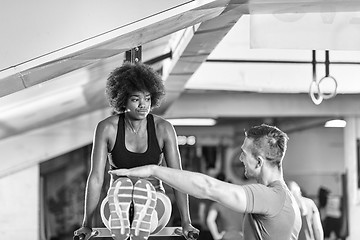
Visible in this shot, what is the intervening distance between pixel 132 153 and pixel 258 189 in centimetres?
59

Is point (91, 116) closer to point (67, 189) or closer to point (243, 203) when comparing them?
point (67, 189)

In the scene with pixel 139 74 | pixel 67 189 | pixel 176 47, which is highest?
pixel 176 47

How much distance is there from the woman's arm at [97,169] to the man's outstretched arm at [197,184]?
53 centimetres

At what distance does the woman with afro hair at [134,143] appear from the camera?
2961 mm

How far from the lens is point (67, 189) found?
13.5 metres

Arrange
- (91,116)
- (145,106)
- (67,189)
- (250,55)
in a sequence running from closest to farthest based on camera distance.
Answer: (145,106), (250,55), (91,116), (67,189)

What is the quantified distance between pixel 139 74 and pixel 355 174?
9.18 meters

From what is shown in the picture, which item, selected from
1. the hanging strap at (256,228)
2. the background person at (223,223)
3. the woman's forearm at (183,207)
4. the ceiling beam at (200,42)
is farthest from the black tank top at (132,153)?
the background person at (223,223)

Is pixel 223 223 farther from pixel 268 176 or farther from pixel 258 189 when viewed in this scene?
pixel 258 189

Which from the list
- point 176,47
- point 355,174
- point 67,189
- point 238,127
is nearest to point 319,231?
point 176,47

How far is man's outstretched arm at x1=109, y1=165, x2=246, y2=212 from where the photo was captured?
8.06 feet

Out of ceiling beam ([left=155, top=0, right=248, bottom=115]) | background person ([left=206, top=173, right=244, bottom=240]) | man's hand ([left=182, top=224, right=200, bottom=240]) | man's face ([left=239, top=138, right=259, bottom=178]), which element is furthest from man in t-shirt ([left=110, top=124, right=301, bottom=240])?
background person ([left=206, top=173, right=244, bottom=240])

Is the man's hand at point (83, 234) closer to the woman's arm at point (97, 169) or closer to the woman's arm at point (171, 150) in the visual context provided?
the woman's arm at point (97, 169)

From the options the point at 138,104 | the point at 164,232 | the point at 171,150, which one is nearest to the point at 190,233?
the point at 164,232
